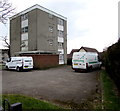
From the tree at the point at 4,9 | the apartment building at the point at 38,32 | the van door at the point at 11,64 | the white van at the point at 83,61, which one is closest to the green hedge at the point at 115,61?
the white van at the point at 83,61

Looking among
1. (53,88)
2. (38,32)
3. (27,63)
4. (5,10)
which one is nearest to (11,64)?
(27,63)

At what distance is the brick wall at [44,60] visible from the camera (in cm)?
1708

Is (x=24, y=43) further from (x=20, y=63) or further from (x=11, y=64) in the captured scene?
(x=20, y=63)

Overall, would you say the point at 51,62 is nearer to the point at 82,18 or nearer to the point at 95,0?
the point at 82,18

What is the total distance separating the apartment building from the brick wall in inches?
38.3

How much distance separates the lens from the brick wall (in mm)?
17078

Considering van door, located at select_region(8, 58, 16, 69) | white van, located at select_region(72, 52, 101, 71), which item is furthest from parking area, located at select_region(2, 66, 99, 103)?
van door, located at select_region(8, 58, 16, 69)

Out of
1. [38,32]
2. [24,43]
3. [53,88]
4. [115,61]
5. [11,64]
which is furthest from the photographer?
[24,43]

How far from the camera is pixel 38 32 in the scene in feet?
63.8

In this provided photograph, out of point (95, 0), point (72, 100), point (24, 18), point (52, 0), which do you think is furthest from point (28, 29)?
point (72, 100)

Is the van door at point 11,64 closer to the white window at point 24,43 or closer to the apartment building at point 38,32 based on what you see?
the apartment building at point 38,32

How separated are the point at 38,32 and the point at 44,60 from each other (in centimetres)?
576

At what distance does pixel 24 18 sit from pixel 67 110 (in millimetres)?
22300

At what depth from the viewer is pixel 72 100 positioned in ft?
14.5
